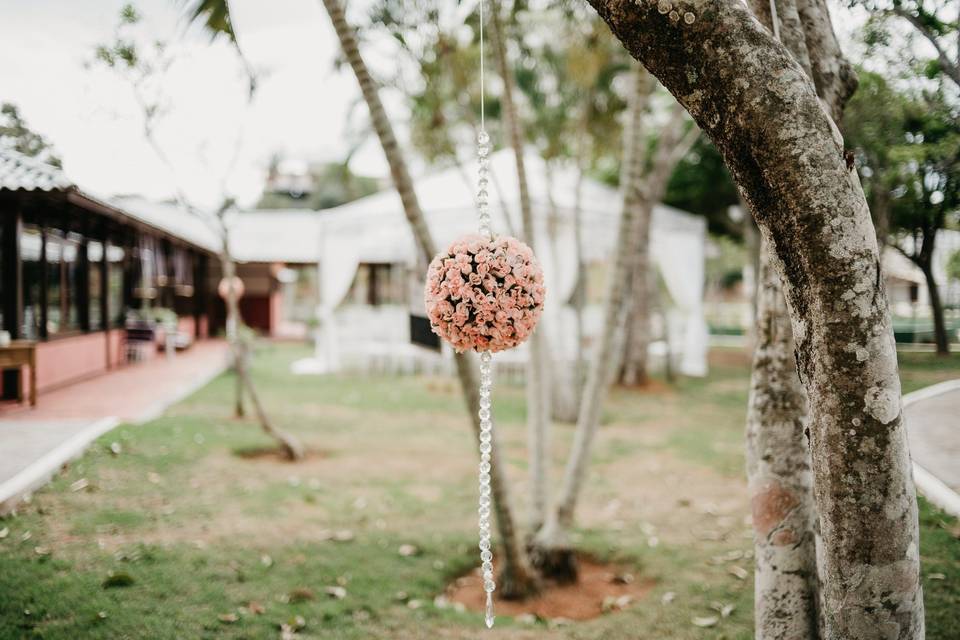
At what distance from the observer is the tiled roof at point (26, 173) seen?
5.35 meters

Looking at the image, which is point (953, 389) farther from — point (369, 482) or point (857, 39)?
point (369, 482)

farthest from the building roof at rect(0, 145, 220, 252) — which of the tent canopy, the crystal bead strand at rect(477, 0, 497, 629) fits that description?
the crystal bead strand at rect(477, 0, 497, 629)

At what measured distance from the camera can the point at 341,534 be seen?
475 centimetres

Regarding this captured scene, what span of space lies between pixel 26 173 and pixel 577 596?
612 centimetres

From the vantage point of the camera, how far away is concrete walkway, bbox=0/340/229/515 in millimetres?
4848

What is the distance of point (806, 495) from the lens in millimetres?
2570

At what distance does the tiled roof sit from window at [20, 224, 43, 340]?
2187 millimetres

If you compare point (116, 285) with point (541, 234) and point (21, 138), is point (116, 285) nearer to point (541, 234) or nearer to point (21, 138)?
point (541, 234)

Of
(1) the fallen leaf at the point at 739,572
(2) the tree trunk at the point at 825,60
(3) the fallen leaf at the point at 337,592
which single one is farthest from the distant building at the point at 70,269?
(1) the fallen leaf at the point at 739,572

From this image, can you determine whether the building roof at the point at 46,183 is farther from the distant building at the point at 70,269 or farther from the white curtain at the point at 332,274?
the white curtain at the point at 332,274

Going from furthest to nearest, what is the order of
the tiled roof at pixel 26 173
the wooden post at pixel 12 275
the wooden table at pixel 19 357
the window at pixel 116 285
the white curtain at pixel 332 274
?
the white curtain at pixel 332 274, the window at pixel 116 285, the wooden post at pixel 12 275, the wooden table at pixel 19 357, the tiled roof at pixel 26 173

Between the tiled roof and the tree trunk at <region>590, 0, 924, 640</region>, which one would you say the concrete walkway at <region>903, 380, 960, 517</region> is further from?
the tiled roof

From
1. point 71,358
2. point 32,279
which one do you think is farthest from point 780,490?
point 71,358

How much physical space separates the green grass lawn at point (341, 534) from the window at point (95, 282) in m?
5.31
